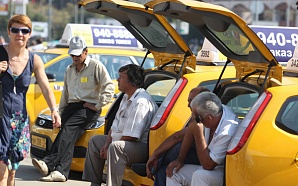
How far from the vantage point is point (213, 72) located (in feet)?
24.6

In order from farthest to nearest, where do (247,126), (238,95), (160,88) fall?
(160,88) → (238,95) → (247,126)

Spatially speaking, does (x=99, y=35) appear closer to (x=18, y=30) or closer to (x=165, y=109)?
(x=165, y=109)

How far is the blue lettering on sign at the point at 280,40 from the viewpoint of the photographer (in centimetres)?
891

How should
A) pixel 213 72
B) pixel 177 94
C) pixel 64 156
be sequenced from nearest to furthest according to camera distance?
pixel 177 94 < pixel 213 72 < pixel 64 156

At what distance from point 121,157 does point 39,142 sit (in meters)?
2.74

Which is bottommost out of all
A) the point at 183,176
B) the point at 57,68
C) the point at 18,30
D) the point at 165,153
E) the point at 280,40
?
the point at 57,68

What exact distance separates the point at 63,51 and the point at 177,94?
705 cm

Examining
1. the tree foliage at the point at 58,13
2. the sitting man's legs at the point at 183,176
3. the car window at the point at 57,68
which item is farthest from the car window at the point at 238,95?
the tree foliage at the point at 58,13

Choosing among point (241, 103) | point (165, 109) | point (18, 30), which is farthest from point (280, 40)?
point (18, 30)

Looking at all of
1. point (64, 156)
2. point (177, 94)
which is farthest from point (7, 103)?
point (64, 156)

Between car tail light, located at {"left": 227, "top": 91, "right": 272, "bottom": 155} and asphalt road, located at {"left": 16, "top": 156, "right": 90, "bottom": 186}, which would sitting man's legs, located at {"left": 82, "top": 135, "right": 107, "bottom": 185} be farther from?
car tail light, located at {"left": 227, "top": 91, "right": 272, "bottom": 155}

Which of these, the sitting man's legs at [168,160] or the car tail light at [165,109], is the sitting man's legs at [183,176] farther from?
the car tail light at [165,109]

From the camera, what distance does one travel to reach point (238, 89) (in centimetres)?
680

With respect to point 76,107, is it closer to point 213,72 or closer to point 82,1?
point 82,1
